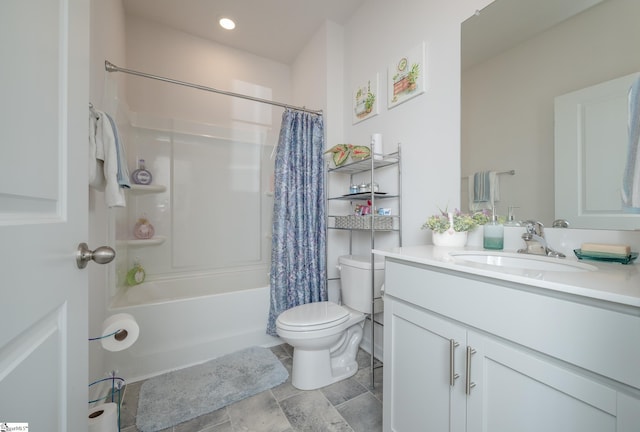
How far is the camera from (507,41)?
1165 millimetres

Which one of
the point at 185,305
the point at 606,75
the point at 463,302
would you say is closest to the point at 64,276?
the point at 463,302

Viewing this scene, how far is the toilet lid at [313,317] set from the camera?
146cm

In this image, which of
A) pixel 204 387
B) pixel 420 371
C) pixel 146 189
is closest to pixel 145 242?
pixel 146 189

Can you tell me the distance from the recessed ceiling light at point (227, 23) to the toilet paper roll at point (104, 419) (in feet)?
9.04

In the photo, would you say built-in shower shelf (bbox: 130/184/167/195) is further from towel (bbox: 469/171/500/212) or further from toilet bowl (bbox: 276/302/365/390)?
towel (bbox: 469/171/500/212)

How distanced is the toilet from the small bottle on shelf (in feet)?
5.38

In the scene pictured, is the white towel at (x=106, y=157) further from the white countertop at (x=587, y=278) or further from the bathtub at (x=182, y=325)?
the white countertop at (x=587, y=278)

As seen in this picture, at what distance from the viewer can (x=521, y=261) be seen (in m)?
1.02

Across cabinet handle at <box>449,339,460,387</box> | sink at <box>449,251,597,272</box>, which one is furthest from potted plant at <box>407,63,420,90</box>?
cabinet handle at <box>449,339,460,387</box>

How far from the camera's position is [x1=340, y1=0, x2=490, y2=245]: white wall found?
53.9 inches

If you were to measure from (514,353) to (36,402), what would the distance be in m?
1.03

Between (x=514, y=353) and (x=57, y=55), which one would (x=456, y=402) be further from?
(x=57, y=55)

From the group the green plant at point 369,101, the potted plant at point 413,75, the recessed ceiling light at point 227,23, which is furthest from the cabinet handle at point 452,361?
the recessed ceiling light at point 227,23

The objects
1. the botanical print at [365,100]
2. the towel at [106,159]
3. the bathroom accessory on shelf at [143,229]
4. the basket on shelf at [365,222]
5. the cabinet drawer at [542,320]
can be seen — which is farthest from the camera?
the bathroom accessory on shelf at [143,229]
